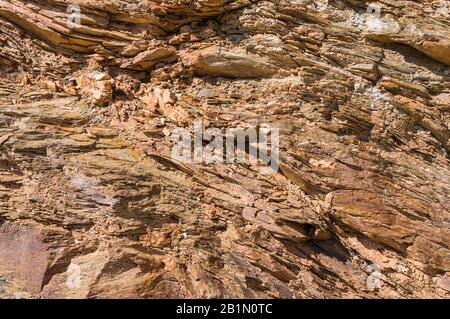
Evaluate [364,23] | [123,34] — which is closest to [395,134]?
[364,23]

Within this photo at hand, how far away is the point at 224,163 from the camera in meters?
7.98

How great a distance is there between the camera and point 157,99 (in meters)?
8.57

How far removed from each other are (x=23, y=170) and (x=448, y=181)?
716 cm

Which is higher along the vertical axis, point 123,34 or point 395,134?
point 123,34

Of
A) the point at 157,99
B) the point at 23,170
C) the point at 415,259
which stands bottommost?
the point at 415,259

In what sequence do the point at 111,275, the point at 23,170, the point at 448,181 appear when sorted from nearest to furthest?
the point at 111,275 < the point at 23,170 < the point at 448,181

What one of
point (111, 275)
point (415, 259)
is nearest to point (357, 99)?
point (415, 259)

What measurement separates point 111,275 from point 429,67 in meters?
6.99

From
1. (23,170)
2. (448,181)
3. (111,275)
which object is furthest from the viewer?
(448,181)

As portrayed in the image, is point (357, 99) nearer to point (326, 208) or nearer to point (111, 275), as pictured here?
point (326, 208)

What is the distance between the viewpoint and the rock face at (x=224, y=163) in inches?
276

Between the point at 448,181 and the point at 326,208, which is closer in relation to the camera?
the point at 326,208

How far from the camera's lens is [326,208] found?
7.85 meters

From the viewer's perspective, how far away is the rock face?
701 cm
